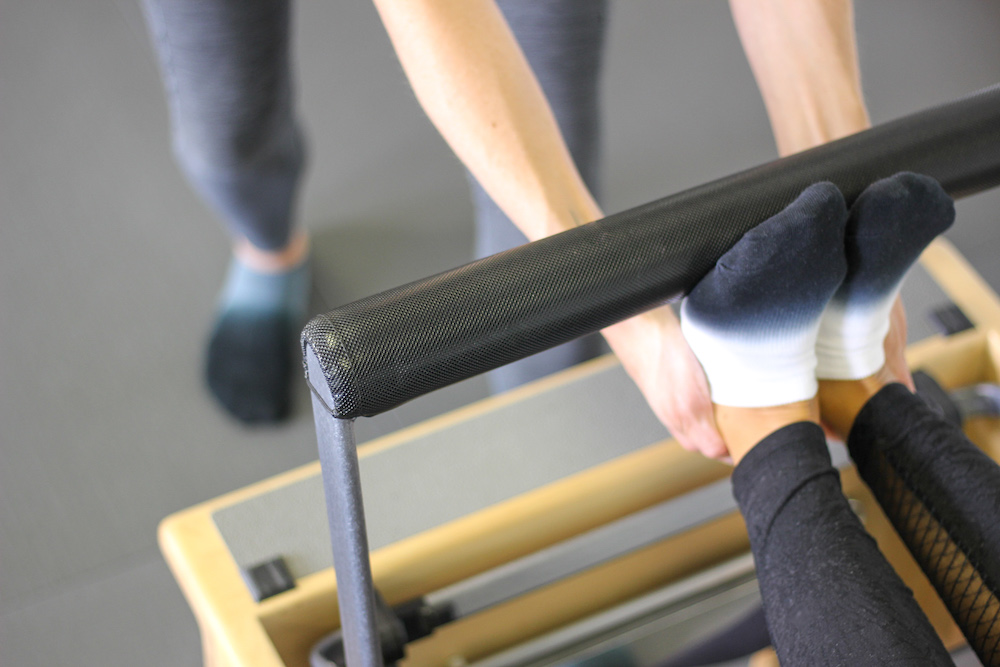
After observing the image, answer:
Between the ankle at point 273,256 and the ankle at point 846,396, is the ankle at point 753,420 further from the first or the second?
the ankle at point 273,256

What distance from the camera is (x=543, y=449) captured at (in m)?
0.88

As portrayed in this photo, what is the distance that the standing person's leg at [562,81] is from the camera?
1.06 meters

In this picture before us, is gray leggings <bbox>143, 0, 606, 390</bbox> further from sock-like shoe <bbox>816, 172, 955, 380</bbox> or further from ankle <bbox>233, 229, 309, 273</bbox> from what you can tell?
sock-like shoe <bbox>816, 172, 955, 380</bbox>

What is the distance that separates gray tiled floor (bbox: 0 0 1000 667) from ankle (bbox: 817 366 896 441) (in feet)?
2.89

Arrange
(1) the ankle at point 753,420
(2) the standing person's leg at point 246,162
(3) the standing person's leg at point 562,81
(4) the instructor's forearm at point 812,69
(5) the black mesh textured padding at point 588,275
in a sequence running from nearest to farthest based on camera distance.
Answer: (5) the black mesh textured padding at point 588,275 < (1) the ankle at point 753,420 < (4) the instructor's forearm at point 812,69 < (3) the standing person's leg at point 562,81 < (2) the standing person's leg at point 246,162

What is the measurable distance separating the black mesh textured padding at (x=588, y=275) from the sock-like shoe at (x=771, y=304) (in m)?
0.02

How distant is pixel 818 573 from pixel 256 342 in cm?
121

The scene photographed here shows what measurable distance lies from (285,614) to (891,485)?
49 centimetres

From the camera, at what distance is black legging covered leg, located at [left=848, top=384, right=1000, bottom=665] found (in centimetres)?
65

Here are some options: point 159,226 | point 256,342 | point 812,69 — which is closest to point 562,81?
point 812,69

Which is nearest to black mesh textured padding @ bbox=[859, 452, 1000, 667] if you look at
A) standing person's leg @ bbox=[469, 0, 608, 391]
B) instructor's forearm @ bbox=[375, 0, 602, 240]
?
instructor's forearm @ bbox=[375, 0, 602, 240]

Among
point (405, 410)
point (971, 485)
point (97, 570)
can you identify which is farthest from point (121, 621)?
point (971, 485)

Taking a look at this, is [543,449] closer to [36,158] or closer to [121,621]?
[121,621]

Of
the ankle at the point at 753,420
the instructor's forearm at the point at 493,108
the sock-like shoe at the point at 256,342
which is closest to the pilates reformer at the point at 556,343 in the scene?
the ankle at the point at 753,420
